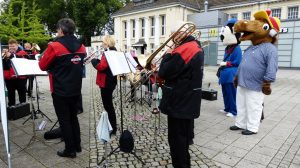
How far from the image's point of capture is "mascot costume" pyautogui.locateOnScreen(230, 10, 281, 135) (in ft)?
15.8

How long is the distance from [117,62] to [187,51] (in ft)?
3.70

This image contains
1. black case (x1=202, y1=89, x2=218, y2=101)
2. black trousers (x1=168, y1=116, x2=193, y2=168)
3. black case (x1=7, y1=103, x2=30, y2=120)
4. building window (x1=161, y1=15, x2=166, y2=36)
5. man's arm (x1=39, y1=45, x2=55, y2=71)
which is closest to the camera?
black trousers (x1=168, y1=116, x2=193, y2=168)

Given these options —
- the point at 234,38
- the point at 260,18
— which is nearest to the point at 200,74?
the point at 260,18

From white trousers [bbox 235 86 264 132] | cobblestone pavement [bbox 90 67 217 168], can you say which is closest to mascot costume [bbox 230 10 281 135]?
white trousers [bbox 235 86 264 132]

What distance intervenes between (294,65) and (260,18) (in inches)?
717

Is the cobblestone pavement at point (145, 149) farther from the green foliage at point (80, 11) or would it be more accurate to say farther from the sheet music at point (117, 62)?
the green foliage at point (80, 11)

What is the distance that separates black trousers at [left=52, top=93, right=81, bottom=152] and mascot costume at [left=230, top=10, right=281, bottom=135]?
308cm

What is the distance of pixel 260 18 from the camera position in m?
5.09

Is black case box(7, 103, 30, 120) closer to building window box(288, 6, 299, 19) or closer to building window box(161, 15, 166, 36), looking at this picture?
building window box(288, 6, 299, 19)

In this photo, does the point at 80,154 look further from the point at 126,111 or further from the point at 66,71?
the point at 126,111

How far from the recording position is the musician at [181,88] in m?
3.07

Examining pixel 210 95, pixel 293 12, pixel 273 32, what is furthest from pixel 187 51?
pixel 293 12

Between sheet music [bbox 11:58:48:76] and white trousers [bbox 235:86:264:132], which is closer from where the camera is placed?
sheet music [bbox 11:58:48:76]

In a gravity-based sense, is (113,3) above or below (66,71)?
above
